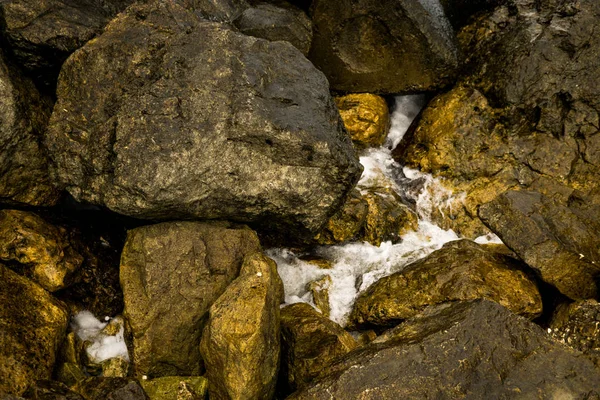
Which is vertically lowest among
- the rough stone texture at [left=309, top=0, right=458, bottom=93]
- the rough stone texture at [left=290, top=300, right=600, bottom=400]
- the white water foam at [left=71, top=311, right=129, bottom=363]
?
→ the white water foam at [left=71, top=311, right=129, bottom=363]

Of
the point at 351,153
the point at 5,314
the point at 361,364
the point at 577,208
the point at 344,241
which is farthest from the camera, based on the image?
the point at 344,241

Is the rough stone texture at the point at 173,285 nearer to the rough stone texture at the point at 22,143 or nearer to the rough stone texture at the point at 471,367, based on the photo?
the rough stone texture at the point at 22,143

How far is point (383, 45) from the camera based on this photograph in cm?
659

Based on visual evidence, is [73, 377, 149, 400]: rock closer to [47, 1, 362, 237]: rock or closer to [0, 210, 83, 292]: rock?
[0, 210, 83, 292]: rock

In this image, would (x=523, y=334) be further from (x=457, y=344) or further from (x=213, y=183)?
(x=213, y=183)

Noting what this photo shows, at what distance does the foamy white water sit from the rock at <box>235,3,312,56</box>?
5.56ft

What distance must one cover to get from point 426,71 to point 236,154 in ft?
11.0

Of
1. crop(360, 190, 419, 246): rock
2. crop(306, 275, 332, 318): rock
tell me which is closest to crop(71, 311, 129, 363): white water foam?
crop(306, 275, 332, 318): rock

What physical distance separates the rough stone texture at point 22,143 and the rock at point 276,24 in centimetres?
240

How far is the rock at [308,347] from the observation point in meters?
4.10

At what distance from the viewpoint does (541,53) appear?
20.2 ft

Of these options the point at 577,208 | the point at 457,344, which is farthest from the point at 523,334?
the point at 577,208

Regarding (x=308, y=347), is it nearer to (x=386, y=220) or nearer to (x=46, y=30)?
(x=386, y=220)

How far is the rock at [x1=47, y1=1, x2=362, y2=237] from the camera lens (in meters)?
4.23
